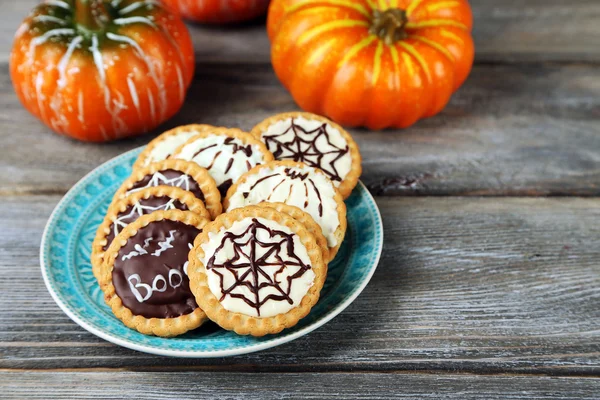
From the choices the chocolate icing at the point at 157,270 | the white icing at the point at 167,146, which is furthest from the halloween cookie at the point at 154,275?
the white icing at the point at 167,146

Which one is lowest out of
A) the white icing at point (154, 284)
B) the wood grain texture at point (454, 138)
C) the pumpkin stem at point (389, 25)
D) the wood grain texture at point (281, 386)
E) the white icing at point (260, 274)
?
the wood grain texture at point (281, 386)

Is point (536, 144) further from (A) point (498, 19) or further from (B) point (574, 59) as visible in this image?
(A) point (498, 19)

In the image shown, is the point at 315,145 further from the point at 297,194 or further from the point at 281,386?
the point at 281,386

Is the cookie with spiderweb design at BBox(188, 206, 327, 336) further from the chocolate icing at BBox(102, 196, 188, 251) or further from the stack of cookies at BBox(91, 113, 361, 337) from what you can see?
the chocolate icing at BBox(102, 196, 188, 251)

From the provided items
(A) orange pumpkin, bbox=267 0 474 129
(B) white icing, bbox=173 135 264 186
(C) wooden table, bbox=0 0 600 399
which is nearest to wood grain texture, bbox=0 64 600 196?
(C) wooden table, bbox=0 0 600 399

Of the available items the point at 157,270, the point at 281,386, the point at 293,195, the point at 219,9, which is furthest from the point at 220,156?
the point at 219,9

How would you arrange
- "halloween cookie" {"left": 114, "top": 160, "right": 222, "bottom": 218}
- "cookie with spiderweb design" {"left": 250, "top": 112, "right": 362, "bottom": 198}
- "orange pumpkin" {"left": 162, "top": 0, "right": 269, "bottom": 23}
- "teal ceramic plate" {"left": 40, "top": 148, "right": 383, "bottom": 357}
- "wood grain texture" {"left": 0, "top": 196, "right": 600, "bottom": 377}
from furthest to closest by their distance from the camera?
"orange pumpkin" {"left": 162, "top": 0, "right": 269, "bottom": 23}, "cookie with spiderweb design" {"left": 250, "top": 112, "right": 362, "bottom": 198}, "halloween cookie" {"left": 114, "top": 160, "right": 222, "bottom": 218}, "wood grain texture" {"left": 0, "top": 196, "right": 600, "bottom": 377}, "teal ceramic plate" {"left": 40, "top": 148, "right": 383, "bottom": 357}

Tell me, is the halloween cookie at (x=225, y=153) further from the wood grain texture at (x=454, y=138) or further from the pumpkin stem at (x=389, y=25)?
the pumpkin stem at (x=389, y=25)
